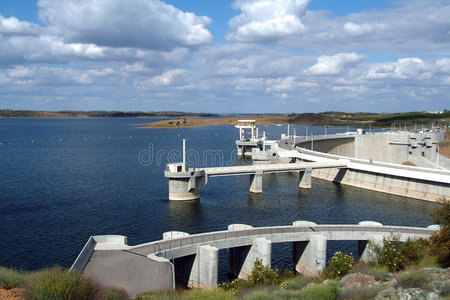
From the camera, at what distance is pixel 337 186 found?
7256 cm

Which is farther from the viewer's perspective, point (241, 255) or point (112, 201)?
point (112, 201)

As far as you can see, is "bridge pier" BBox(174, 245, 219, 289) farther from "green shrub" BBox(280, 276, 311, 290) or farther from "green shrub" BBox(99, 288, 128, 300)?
"green shrub" BBox(99, 288, 128, 300)

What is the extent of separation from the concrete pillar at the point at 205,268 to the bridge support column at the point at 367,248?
13.0 metres

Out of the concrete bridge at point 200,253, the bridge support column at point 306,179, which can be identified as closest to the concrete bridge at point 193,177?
the bridge support column at point 306,179

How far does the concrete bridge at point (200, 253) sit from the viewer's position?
25.5 metres

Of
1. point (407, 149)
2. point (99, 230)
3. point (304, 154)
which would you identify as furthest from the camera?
point (407, 149)

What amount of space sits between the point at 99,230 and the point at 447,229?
1283 inches

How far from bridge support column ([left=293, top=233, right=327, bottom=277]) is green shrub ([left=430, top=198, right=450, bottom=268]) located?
319 inches

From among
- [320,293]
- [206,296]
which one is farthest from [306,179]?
[206,296]

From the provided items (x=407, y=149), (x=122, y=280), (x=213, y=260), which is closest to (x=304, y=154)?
(x=407, y=149)

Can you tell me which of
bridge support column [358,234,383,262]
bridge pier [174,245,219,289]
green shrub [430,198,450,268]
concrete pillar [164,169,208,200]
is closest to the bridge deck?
concrete pillar [164,169,208,200]

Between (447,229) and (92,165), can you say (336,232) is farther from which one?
(92,165)

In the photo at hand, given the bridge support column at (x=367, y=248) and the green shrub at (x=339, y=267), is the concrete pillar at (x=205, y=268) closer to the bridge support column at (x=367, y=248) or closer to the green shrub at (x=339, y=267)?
the green shrub at (x=339, y=267)

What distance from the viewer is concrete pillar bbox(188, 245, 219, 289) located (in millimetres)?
28656
